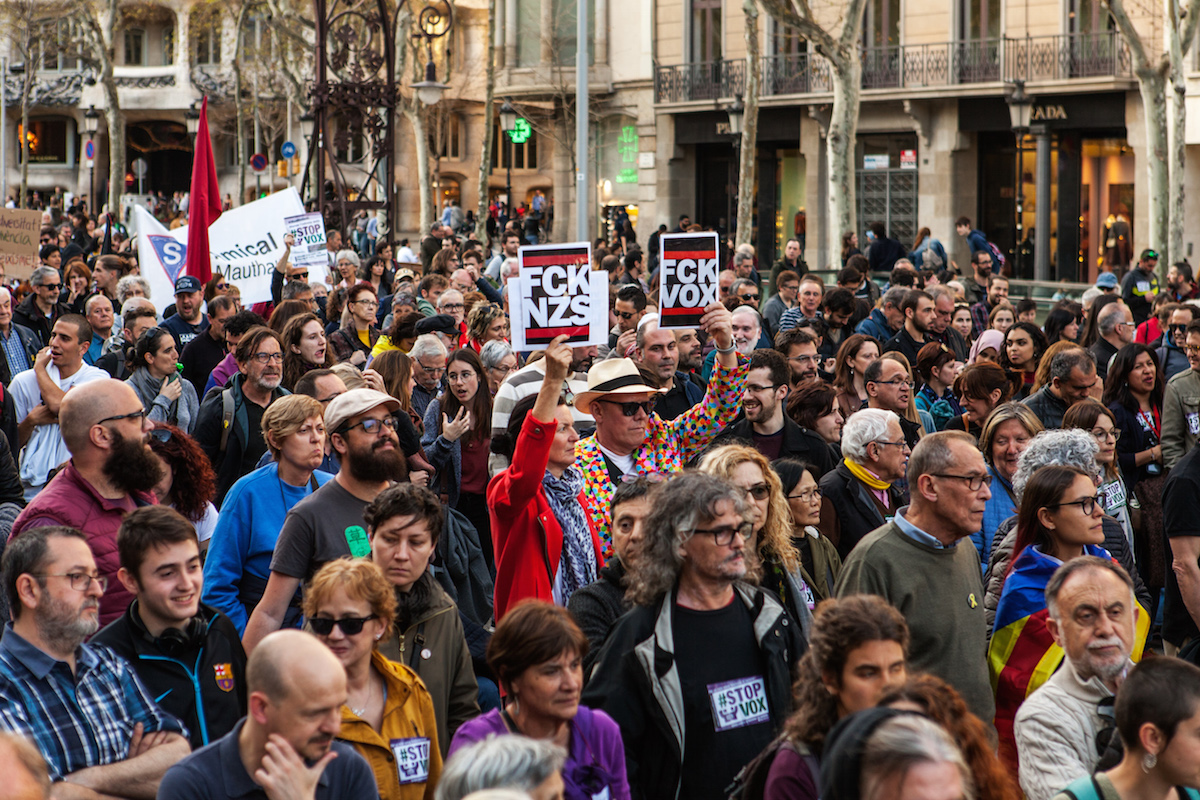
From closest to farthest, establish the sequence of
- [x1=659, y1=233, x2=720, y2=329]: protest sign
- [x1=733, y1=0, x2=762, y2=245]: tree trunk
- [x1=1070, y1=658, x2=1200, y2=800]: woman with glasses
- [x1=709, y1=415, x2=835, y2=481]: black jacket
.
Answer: [x1=1070, y1=658, x2=1200, y2=800]: woman with glasses
[x1=709, y1=415, x2=835, y2=481]: black jacket
[x1=659, y1=233, x2=720, y2=329]: protest sign
[x1=733, y1=0, x2=762, y2=245]: tree trunk

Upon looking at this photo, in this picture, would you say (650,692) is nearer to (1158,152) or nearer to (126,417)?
(126,417)

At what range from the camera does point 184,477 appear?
20.1ft

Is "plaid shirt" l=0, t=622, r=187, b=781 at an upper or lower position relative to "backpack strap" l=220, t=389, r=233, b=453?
lower

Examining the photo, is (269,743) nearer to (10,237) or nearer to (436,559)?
(436,559)

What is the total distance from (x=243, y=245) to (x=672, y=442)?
29.8ft

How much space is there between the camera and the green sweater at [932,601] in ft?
16.8

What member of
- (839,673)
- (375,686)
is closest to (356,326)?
(375,686)

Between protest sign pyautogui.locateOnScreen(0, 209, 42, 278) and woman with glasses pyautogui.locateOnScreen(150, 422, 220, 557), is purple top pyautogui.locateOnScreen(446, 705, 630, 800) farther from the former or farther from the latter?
protest sign pyautogui.locateOnScreen(0, 209, 42, 278)

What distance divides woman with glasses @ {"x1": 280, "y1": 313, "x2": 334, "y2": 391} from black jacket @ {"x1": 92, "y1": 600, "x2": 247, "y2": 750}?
4372 mm

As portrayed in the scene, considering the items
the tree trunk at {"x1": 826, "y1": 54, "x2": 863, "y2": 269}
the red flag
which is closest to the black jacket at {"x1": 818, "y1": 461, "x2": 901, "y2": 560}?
the red flag

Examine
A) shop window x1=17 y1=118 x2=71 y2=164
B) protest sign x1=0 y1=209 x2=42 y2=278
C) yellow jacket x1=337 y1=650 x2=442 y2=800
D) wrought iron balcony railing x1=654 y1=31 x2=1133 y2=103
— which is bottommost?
yellow jacket x1=337 y1=650 x2=442 y2=800

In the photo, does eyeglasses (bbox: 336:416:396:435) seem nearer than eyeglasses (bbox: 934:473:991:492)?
No

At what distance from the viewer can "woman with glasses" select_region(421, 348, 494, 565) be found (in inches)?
298

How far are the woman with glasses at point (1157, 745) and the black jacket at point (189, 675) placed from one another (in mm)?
2443
